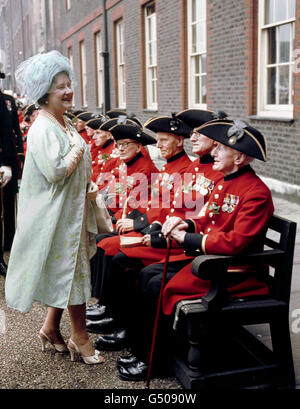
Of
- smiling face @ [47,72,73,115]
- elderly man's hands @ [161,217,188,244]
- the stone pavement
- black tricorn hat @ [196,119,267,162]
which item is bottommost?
the stone pavement

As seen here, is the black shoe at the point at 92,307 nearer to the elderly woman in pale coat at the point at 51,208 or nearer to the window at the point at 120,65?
the elderly woman in pale coat at the point at 51,208

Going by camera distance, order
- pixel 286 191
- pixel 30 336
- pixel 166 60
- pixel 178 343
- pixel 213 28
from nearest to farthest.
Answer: pixel 178 343, pixel 30 336, pixel 286 191, pixel 213 28, pixel 166 60

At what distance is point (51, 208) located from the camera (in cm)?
326

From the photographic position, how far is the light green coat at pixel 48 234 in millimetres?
3258

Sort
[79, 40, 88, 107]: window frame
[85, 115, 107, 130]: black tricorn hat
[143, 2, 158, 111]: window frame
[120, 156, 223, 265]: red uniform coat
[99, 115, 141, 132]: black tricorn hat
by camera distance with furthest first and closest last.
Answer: [79, 40, 88, 107]: window frame, [143, 2, 158, 111]: window frame, [85, 115, 107, 130]: black tricorn hat, [99, 115, 141, 132]: black tricorn hat, [120, 156, 223, 265]: red uniform coat

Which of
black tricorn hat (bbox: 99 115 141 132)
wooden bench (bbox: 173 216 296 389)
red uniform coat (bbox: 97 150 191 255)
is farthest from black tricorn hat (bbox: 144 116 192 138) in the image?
wooden bench (bbox: 173 216 296 389)

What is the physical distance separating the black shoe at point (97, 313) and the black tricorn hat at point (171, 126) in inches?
59.6

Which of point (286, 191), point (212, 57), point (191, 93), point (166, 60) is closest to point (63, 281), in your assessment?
point (286, 191)

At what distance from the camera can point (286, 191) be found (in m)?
8.06

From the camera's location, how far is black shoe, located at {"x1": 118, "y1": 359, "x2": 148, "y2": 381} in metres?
3.17

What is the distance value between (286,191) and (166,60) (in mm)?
5905

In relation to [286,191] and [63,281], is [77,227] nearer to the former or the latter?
[63,281]

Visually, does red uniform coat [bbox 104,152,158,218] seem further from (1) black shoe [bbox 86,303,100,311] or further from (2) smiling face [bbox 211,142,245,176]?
(2) smiling face [bbox 211,142,245,176]

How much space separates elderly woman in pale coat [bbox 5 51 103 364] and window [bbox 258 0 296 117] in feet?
17.7
